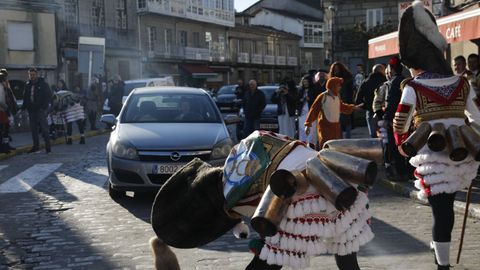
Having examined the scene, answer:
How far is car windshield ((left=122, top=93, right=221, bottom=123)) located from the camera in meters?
8.98

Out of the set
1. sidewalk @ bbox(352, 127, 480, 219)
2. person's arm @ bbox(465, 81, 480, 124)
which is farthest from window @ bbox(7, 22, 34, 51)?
person's arm @ bbox(465, 81, 480, 124)

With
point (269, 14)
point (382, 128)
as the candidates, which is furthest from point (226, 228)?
point (269, 14)

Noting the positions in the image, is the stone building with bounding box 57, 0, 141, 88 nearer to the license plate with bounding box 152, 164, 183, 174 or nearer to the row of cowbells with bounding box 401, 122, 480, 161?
the license plate with bounding box 152, 164, 183, 174

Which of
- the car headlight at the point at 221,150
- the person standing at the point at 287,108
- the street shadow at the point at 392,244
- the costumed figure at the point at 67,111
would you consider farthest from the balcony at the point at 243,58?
the street shadow at the point at 392,244

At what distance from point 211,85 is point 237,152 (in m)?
53.3

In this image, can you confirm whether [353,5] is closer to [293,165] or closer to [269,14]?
[269,14]

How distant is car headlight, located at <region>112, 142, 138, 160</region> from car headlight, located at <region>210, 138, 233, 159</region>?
38.7 inches

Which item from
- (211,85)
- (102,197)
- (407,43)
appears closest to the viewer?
(407,43)

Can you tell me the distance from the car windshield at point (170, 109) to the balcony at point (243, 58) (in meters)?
52.8

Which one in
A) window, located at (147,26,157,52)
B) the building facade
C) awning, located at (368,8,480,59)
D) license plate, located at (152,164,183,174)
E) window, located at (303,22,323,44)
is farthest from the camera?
window, located at (303,22,323,44)

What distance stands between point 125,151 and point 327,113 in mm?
2809

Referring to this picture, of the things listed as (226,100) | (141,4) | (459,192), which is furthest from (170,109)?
(141,4)

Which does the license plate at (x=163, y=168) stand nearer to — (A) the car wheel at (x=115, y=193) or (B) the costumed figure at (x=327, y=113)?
(A) the car wheel at (x=115, y=193)

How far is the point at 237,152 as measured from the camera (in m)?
3.13
